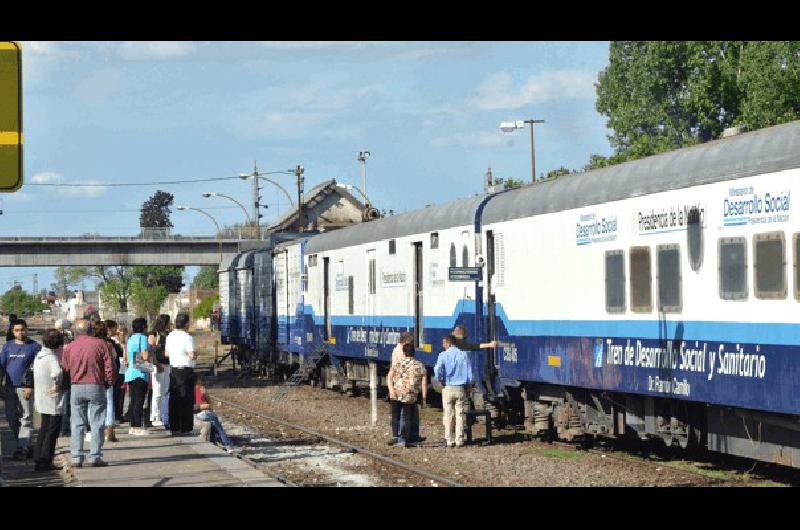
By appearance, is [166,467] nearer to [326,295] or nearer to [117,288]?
[326,295]

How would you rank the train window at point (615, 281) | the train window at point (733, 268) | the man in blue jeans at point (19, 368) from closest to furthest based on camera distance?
1. the train window at point (733, 268)
2. the train window at point (615, 281)
3. the man in blue jeans at point (19, 368)

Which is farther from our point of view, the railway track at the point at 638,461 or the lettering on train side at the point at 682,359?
the railway track at the point at 638,461

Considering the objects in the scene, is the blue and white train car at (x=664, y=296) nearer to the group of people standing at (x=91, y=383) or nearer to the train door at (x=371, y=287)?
the group of people standing at (x=91, y=383)

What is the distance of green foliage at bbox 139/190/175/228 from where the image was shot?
648 ft

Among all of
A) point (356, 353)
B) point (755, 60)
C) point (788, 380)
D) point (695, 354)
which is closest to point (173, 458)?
point (695, 354)

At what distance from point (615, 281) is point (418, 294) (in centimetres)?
856

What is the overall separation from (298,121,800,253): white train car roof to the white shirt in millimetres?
4836

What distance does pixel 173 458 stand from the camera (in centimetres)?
1692

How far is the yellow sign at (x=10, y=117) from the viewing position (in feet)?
21.4

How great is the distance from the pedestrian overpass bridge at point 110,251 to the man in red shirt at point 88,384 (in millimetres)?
70783

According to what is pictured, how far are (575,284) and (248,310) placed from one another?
2895cm

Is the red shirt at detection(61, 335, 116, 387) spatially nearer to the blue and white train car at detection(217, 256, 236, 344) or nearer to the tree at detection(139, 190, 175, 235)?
the blue and white train car at detection(217, 256, 236, 344)

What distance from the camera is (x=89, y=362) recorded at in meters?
15.7

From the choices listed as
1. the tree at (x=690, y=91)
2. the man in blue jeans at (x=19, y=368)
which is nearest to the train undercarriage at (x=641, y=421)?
the man in blue jeans at (x=19, y=368)
